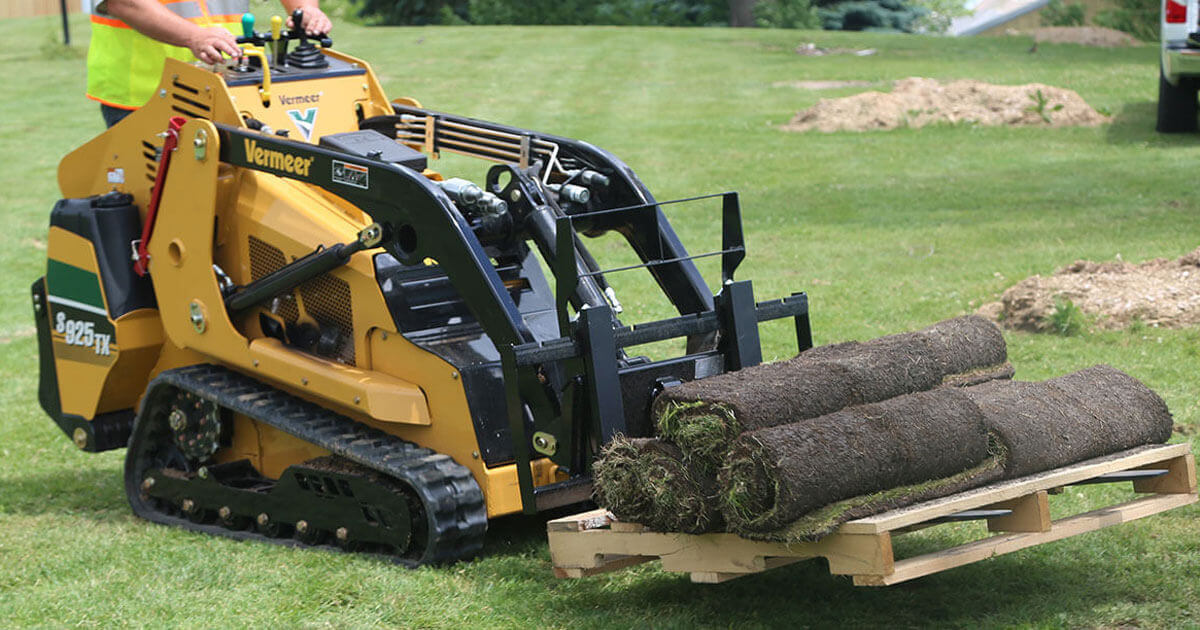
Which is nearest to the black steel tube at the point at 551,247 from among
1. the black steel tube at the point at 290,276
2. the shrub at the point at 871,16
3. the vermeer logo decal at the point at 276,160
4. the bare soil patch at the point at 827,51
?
the black steel tube at the point at 290,276

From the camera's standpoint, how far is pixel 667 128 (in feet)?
64.7

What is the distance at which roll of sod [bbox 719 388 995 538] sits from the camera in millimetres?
4500

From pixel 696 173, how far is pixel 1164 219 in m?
5.61

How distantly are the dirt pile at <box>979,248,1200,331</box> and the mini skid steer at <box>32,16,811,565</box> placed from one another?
3.69m

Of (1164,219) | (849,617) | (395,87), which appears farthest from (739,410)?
(395,87)

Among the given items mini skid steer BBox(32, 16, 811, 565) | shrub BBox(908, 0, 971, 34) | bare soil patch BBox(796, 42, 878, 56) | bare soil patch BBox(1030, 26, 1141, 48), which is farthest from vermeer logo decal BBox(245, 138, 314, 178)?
shrub BBox(908, 0, 971, 34)

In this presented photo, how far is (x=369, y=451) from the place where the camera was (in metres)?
5.95

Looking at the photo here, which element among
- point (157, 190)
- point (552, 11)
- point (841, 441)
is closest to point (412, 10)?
point (552, 11)

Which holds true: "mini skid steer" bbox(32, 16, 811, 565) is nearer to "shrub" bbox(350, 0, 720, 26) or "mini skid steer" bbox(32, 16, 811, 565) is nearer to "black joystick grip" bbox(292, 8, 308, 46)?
"black joystick grip" bbox(292, 8, 308, 46)

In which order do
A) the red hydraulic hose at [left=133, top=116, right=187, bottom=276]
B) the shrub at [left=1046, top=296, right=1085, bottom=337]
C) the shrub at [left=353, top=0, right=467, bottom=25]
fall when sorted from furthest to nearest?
the shrub at [left=353, top=0, right=467, bottom=25] < the shrub at [left=1046, top=296, right=1085, bottom=337] < the red hydraulic hose at [left=133, top=116, right=187, bottom=276]

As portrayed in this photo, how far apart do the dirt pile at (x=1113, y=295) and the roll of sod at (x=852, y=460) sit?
16.3ft

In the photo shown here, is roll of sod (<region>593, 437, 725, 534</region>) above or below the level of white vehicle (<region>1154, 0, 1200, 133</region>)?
below

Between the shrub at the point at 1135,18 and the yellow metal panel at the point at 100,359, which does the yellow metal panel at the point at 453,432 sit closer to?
the yellow metal panel at the point at 100,359

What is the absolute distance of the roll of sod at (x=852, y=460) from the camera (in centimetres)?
450
